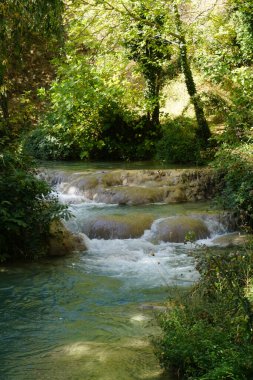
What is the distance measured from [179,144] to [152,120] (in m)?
3.08

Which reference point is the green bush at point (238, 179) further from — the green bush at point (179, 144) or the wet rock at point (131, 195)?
the green bush at point (179, 144)

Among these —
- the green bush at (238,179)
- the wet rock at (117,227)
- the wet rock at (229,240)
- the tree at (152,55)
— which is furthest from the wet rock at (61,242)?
the tree at (152,55)

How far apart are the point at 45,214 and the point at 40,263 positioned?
0.87 m

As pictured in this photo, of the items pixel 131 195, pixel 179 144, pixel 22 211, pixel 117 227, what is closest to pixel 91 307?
pixel 22 211

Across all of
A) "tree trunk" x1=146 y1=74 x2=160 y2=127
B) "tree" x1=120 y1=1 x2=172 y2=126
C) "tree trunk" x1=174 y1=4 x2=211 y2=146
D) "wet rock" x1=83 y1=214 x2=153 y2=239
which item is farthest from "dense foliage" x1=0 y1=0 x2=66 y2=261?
"tree trunk" x1=146 y1=74 x2=160 y2=127

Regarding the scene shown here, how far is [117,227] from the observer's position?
1065 cm

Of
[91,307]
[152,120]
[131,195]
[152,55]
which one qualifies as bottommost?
[91,307]

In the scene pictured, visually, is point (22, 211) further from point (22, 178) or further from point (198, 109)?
point (198, 109)

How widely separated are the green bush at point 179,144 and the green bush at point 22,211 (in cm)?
847

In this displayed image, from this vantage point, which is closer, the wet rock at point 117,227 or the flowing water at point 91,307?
the flowing water at point 91,307

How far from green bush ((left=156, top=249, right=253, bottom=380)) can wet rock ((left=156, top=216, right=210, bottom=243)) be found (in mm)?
5166

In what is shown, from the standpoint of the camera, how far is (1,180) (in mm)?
8805

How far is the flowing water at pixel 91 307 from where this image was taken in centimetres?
467

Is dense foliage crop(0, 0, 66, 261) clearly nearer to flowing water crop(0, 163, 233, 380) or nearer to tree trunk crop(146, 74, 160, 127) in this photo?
flowing water crop(0, 163, 233, 380)
